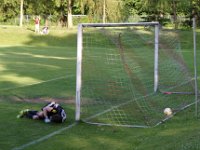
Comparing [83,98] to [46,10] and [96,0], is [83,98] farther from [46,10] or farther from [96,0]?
[46,10]

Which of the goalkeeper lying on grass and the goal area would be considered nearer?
the goalkeeper lying on grass

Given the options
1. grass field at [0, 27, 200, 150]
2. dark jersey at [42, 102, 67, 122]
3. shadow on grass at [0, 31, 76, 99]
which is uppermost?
dark jersey at [42, 102, 67, 122]

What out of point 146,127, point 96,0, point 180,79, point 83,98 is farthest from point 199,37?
point 146,127

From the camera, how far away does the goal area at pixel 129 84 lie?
11.7 meters

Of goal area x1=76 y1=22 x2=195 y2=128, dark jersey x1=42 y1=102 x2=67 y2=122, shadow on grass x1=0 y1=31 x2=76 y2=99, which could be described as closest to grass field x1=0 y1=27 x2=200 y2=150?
shadow on grass x1=0 y1=31 x2=76 y2=99

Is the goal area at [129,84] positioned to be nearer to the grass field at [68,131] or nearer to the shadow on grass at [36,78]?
the grass field at [68,131]

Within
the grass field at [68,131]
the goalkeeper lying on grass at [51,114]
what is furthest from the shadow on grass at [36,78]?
the goalkeeper lying on grass at [51,114]

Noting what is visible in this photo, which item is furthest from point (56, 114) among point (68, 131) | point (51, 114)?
point (68, 131)

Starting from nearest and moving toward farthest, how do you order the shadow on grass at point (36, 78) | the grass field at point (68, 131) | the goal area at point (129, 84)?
the grass field at point (68, 131) < the goal area at point (129, 84) < the shadow on grass at point (36, 78)

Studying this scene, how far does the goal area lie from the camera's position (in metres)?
11.7

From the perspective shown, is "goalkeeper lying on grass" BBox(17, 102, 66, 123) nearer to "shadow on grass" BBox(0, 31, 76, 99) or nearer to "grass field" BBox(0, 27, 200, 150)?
"grass field" BBox(0, 27, 200, 150)

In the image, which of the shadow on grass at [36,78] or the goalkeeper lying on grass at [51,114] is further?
the shadow on grass at [36,78]

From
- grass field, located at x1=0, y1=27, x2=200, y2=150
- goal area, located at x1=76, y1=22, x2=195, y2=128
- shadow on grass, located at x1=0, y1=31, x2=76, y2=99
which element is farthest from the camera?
shadow on grass, located at x1=0, y1=31, x2=76, y2=99

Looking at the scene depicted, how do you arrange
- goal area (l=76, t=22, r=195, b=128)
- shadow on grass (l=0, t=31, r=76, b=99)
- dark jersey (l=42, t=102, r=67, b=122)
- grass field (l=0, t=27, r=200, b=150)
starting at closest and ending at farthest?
grass field (l=0, t=27, r=200, b=150) → dark jersey (l=42, t=102, r=67, b=122) → goal area (l=76, t=22, r=195, b=128) → shadow on grass (l=0, t=31, r=76, b=99)
